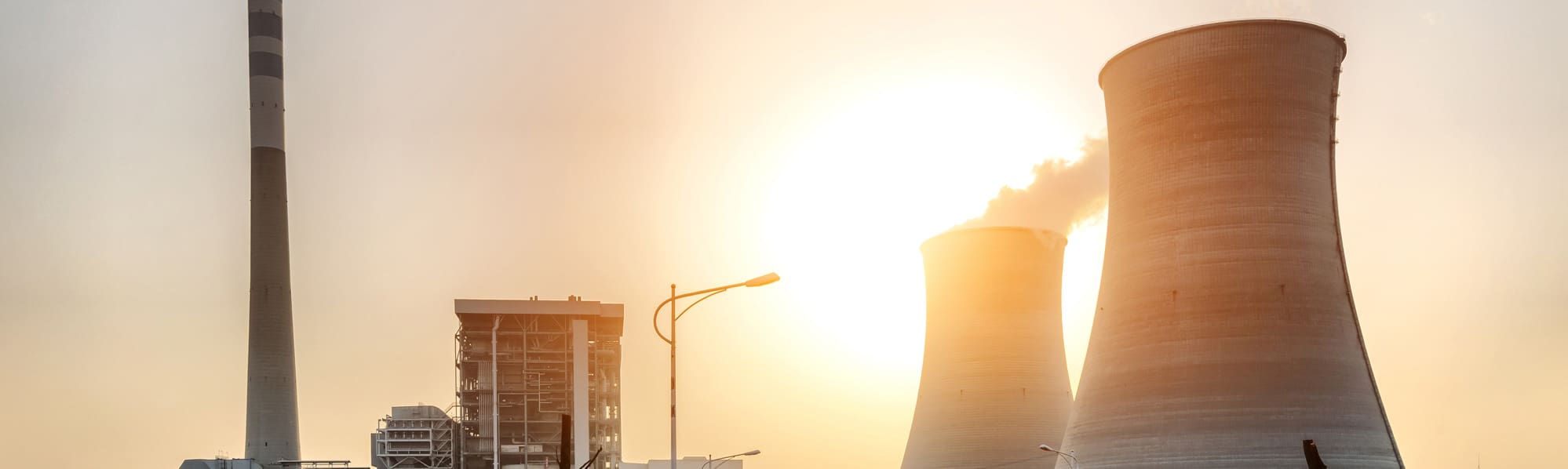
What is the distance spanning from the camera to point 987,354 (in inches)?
1281

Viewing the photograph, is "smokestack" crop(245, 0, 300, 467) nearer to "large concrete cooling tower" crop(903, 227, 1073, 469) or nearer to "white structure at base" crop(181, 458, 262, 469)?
"white structure at base" crop(181, 458, 262, 469)

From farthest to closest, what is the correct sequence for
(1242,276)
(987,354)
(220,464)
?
(220,464) → (987,354) → (1242,276)

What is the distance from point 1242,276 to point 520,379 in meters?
25.3

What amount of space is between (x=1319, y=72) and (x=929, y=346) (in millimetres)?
13032

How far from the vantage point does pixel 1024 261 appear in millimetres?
33125

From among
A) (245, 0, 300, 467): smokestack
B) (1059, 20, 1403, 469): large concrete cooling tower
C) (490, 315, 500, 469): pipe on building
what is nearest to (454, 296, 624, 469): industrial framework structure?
(490, 315, 500, 469): pipe on building

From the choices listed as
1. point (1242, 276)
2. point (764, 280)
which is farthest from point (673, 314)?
point (1242, 276)

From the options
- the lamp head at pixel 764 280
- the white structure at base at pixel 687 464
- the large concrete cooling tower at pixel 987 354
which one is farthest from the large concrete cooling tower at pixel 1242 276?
the white structure at base at pixel 687 464

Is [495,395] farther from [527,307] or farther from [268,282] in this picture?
[268,282]

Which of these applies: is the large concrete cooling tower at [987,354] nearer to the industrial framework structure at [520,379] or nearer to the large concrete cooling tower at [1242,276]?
the large concrete cooling tower at [1242,276]

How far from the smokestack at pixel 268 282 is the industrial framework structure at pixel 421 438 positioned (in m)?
3.41

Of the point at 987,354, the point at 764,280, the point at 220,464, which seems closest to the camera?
the point at 764,280

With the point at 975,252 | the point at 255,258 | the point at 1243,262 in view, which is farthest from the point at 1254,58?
the point at 255,258

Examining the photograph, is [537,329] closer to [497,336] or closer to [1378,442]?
A: [497,336]
